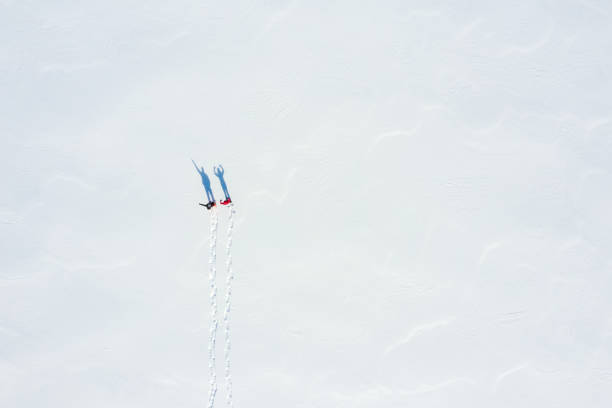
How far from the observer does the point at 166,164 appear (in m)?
6.16

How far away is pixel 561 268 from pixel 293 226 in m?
2.49

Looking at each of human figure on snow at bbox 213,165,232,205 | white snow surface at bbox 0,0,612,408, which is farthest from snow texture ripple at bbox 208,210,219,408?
human figure on snow at bbox 213,165,232,205

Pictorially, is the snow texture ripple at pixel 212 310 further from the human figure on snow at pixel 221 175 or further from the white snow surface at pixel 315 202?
the human figure on snow at pixel 221 175

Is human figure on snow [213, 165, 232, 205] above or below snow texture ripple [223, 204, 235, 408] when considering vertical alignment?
above

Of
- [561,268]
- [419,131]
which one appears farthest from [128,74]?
[561,268]

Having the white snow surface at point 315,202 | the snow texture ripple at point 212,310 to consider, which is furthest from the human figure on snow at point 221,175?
the snow texture ripple at point 212,310

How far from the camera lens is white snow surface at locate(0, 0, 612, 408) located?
6.12 meters

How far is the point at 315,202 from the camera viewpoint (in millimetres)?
6133

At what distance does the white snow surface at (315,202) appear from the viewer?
612cm

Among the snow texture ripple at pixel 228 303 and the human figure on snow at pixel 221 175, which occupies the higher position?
the human figure on snow at pixel 221 175

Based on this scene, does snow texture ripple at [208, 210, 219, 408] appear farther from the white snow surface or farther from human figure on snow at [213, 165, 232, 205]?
human figure on snow at [213, 165, 232, 205]

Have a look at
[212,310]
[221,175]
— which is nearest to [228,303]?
[212,310]

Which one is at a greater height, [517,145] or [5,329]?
[517,145]

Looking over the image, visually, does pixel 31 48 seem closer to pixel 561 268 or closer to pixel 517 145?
pixel 517 145
